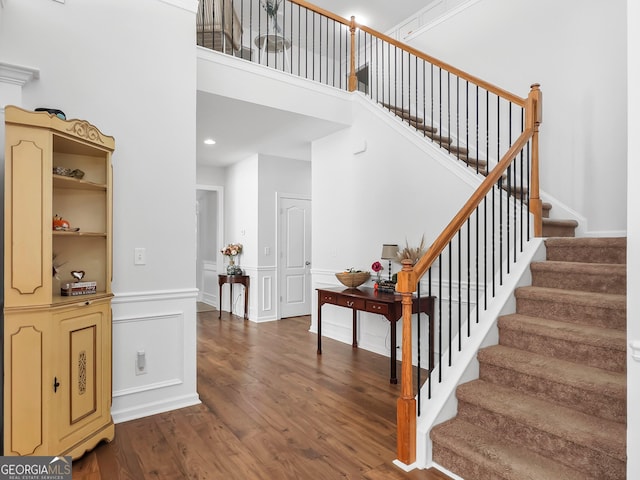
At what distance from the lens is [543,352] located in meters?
2.46

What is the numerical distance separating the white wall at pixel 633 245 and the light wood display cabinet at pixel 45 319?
267 centimetres

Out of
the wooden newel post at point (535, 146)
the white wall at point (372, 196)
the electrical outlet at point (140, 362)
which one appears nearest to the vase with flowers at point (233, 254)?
the white wall at point (372, 196)

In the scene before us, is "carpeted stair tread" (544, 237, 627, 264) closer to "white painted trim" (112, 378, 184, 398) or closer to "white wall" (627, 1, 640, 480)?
"white wall" (627, 1, 640, 480)

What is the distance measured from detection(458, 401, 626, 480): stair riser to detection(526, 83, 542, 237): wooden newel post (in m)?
1.67

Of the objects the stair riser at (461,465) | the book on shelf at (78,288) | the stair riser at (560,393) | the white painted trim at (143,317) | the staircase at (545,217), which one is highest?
the staircase at (545,217)

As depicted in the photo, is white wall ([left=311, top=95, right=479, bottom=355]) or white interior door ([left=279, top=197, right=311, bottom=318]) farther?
white interior door ([left=279, top=197, right=311, bottom=318])

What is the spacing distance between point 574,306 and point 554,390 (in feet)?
2.07

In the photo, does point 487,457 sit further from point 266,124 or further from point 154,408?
point 266,124

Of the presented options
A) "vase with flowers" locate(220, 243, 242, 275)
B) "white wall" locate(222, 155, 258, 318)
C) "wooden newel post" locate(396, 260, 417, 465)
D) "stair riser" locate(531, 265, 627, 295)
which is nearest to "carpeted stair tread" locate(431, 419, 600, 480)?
"wooden newel post" locate(396, 260, 417, 465)

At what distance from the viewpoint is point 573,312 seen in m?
2.54

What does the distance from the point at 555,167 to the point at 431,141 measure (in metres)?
1.28

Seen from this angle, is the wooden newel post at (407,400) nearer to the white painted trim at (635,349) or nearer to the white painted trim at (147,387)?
the white painted trim at (635,349)

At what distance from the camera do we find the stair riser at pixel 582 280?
2539 mm

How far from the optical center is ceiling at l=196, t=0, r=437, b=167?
14.6ft
